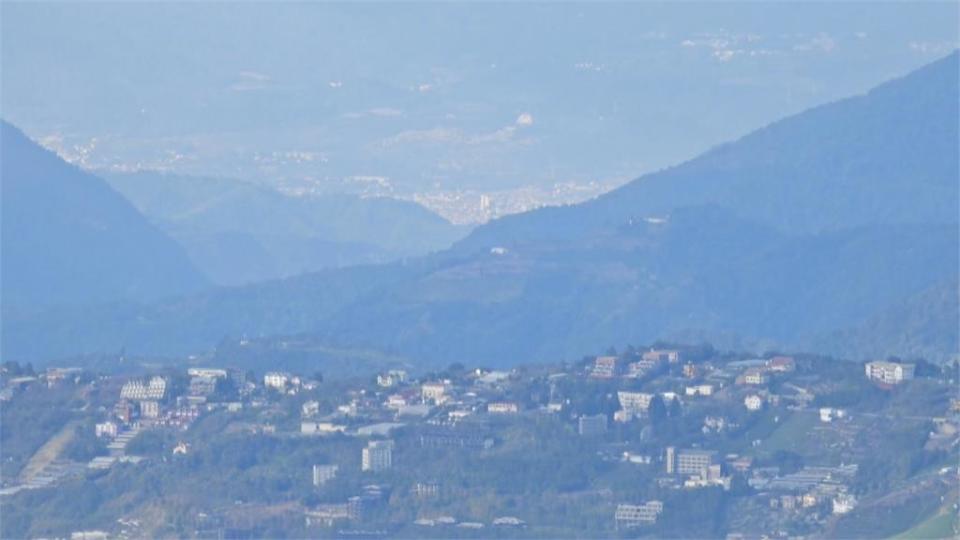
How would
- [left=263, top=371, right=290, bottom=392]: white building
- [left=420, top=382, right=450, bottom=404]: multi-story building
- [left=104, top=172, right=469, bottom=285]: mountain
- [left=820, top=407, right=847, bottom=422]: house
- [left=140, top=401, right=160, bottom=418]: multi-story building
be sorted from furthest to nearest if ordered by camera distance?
1. [left=104, top=172, right=469, bottom=285]: mountain
2. [left=263, top=371, right=290, bottom=392]: white building
3. [left=140, top=401, right=160, bottom=418]: multi-story building
4. [left=420, top=382, right=450, bottom=404]: multi-story building
5. [left=820, top=407, right=847, bottom=422]: house

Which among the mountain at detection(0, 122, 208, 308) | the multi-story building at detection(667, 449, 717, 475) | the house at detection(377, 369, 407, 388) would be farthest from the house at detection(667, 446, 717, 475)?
the mountain at detection(0, 122, 208, 308)

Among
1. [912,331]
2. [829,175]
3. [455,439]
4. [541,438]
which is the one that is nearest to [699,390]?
[541,438]

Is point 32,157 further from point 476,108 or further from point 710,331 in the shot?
point 710,331

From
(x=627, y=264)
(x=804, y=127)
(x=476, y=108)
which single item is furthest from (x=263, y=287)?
(x=476, y=108)

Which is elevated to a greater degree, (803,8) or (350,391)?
(803,8)

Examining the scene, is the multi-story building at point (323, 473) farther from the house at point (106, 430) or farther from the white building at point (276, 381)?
the white building at point (276, 381)

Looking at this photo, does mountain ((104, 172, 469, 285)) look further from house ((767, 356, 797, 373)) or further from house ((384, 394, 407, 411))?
house ((384, 394, 407, 411))

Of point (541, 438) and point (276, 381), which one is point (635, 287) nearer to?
point (276, 381)
